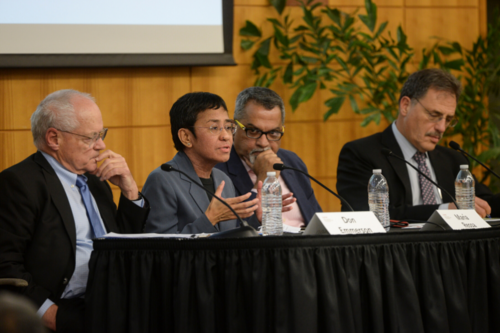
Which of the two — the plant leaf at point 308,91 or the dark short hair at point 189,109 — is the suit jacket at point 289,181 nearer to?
the dark short hair at point 189,109

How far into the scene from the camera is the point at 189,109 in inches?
90.3

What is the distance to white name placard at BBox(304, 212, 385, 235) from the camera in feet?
4.72

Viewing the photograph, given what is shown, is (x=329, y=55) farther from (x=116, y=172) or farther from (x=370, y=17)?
(x=116, y=172)

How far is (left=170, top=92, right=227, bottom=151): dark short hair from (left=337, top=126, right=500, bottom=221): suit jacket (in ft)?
2.84

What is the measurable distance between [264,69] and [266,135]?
1737 millimetres

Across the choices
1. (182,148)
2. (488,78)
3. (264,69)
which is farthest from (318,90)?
(182,148)

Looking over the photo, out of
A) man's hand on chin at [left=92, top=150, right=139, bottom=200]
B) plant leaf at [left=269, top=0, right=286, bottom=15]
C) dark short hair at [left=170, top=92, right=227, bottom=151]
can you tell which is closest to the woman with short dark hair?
dark short hair at [left=170, top=92, right=227, bottom=151]

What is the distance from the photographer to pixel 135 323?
1.40 m

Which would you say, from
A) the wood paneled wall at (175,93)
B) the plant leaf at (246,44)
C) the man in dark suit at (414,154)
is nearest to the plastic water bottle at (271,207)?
the man in dark suit at (414,154)

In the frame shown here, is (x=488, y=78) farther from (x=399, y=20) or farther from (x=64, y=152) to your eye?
(x=64, y=152)

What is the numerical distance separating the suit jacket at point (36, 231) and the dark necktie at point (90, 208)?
0.40ft

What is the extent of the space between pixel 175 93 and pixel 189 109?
5.88 ft

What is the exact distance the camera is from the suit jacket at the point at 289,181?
256 cm

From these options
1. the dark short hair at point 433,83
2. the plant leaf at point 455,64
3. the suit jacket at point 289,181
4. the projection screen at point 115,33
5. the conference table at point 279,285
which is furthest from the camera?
the plant leaf at point 455,64
